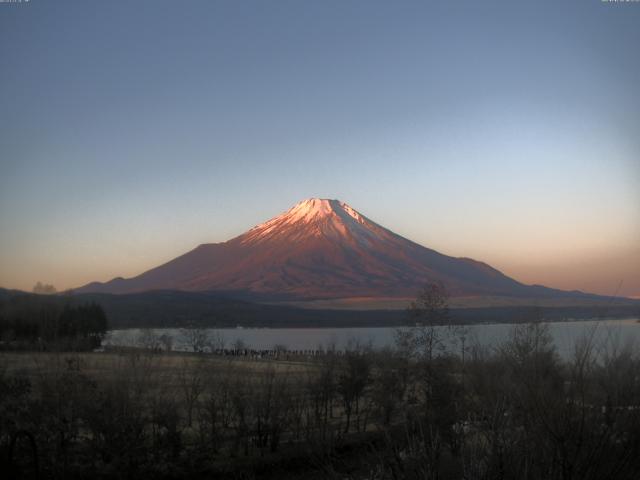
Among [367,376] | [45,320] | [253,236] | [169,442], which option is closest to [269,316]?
[253,236]

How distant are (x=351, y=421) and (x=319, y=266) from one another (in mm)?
106678

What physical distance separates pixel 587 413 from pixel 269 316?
9695 centimetres

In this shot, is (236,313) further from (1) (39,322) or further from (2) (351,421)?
(2) (351,421)

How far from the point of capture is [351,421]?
1964 centimetres

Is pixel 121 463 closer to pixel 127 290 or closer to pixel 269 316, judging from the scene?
pixel 269 316

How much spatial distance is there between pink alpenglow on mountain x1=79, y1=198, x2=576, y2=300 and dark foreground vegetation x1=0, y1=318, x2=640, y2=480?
9177 centimetres

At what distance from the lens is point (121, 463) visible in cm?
1321

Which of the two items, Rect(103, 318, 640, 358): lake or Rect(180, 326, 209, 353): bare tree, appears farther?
Rect(180, 326, 209, 353): bare tree

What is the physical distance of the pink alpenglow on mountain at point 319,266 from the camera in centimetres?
11962

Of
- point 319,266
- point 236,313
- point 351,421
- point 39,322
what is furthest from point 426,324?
point 319,266

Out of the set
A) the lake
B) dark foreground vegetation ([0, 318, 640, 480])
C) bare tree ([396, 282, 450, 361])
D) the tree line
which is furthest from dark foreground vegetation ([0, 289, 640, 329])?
dark foreground vegetation ([0, 318, 640, 480])

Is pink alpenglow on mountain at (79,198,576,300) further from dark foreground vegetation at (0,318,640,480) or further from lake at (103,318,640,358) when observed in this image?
dark foreground vegetation at (0,318,640,480)

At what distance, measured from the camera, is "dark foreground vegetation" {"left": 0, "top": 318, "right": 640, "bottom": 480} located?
15.2 ft

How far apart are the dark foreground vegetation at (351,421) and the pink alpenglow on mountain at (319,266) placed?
91769mm
